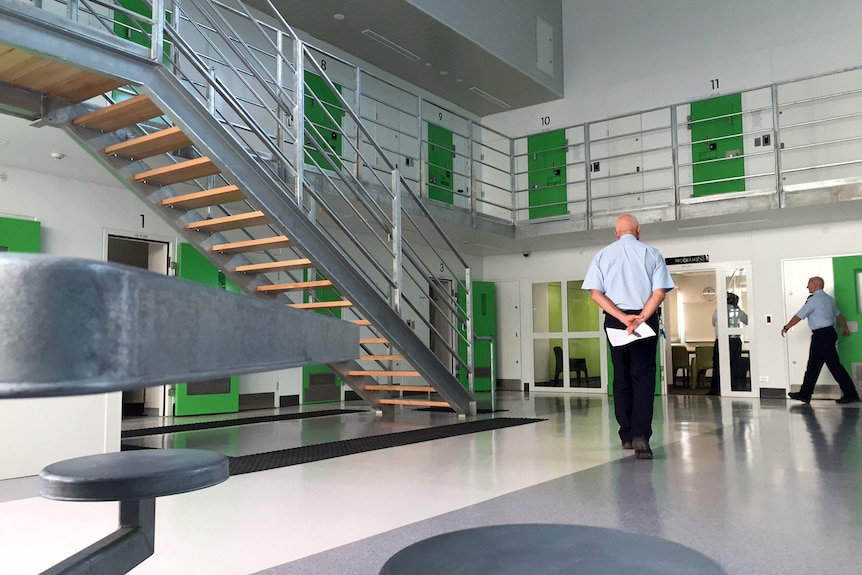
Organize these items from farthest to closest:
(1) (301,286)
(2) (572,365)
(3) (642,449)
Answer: (2) (572,365)
(1) (301,286)
(3) (642,449)

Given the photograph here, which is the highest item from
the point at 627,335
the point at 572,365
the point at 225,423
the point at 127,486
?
the point at 627,335

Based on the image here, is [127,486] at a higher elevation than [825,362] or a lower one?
higher

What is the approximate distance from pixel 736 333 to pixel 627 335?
682 cm

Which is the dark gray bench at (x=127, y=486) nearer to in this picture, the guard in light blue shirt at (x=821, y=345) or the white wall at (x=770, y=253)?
the guard in light blue shirt at (x=821, y=345)

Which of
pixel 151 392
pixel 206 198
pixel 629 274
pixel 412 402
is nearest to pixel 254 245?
pixel 206 198

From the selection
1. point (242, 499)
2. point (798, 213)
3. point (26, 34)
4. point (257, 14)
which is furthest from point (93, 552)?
point (798, 213)

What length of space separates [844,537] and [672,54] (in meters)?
10.1

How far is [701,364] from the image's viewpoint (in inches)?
569

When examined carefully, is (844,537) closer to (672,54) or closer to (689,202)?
(689,202)

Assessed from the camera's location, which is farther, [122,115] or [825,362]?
[825,362]

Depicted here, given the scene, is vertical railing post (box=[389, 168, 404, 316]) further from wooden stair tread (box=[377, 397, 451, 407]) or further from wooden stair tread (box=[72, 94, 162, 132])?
wooden stair tread (box=[72, 94, 162, 132])

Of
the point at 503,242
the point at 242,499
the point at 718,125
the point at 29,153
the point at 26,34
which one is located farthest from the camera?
the point at 503,242

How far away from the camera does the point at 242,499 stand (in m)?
3.44

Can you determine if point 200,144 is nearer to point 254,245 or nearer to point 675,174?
point 254,245
